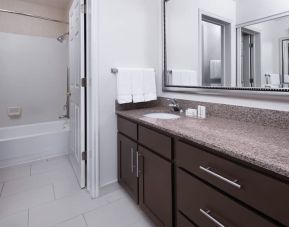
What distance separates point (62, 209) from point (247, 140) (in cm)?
154

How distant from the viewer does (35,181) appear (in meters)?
→ 2.11

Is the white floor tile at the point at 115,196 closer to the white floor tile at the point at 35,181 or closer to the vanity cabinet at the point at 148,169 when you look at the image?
the vanity cabinet at the point at 148,169

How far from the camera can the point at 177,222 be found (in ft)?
3.71

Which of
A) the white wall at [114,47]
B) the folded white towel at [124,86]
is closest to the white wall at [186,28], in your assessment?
the white wall at [114,47]

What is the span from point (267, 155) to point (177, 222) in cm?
69

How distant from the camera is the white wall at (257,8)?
3.72 feet

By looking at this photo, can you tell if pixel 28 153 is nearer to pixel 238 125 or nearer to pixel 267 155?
pixel 238 125

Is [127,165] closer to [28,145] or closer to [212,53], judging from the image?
[212,53]

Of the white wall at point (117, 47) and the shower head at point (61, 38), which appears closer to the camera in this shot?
the white wall at point (117, 47)

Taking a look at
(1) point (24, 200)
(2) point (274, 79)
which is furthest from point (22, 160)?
(2) point (274, 79)

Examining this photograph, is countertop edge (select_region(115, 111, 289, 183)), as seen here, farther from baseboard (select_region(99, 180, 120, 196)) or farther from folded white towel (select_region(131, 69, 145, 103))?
baseboard (select_region(99, 180, 120, 196))

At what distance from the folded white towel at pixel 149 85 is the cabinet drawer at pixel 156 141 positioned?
633mm

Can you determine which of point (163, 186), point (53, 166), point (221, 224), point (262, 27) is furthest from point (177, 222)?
point (53, 166)

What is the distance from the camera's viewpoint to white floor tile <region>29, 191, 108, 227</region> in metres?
1.52
